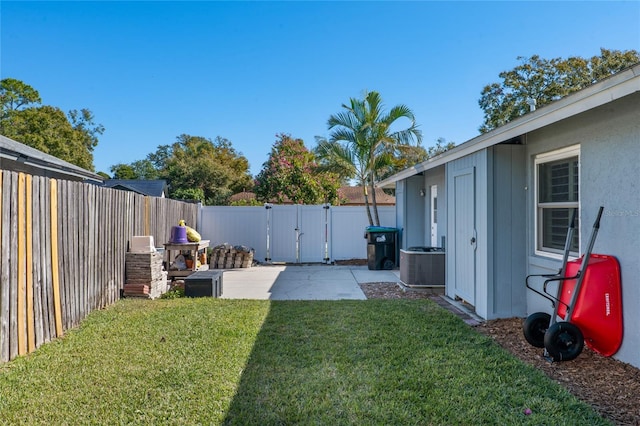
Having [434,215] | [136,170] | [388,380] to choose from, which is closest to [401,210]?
[434,215]

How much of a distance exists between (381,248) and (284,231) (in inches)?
126

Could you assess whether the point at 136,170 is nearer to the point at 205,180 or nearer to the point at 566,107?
the point at 205,180

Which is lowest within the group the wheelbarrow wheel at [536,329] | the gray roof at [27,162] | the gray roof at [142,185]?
the wheelbarrow wheel at [536,329]

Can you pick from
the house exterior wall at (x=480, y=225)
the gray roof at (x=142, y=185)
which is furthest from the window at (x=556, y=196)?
the gray roof at (x=142, y=185)

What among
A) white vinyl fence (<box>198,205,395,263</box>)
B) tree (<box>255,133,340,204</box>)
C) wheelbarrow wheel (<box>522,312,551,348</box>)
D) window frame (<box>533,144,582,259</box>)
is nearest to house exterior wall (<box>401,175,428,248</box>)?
white vinyl fence (<box>198,205,395,263</box>)

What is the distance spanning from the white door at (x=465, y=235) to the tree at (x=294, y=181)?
34.7 feet

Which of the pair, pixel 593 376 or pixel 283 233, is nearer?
pixel 593 376

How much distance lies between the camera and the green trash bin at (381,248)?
9.88 meters

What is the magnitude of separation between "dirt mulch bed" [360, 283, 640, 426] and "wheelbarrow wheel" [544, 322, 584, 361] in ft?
0.46

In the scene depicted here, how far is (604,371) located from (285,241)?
9.03 m

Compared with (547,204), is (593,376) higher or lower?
lower

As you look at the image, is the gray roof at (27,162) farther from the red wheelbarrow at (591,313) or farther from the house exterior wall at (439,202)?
the red wheelbarrow at (591,313)

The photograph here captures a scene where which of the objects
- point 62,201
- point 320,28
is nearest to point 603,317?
point 62,201

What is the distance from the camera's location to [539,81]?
19594 millimetres
